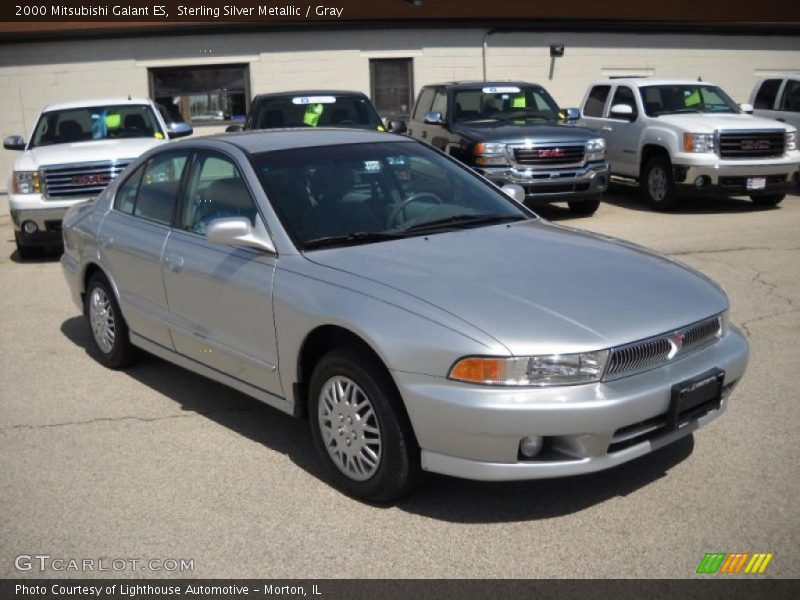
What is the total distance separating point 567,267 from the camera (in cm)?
454

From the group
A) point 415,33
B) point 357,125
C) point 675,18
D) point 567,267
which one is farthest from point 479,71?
point 567,267

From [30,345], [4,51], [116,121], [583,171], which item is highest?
[4,51]

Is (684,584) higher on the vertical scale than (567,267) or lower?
lower

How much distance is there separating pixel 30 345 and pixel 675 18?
60.3ft

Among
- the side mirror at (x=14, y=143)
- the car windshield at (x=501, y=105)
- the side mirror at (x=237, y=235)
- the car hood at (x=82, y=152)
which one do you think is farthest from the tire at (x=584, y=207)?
the side mirror at (x=237, y=235)

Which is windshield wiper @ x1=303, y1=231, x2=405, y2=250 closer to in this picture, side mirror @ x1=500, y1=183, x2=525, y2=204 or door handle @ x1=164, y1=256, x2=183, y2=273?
door handle @ x1=164, y1=256, x2=183, y2=273

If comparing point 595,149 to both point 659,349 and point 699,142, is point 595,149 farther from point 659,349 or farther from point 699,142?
point 659,349

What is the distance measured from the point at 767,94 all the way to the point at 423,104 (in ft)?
19.2

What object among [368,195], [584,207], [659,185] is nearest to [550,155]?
[584,207]

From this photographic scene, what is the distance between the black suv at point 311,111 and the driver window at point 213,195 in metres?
7.22

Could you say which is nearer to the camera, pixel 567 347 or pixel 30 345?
pixel 567 347

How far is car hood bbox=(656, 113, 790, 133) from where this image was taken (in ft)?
42.7

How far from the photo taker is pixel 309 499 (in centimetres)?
448

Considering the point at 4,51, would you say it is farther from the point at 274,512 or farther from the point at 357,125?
the point at 274,512
